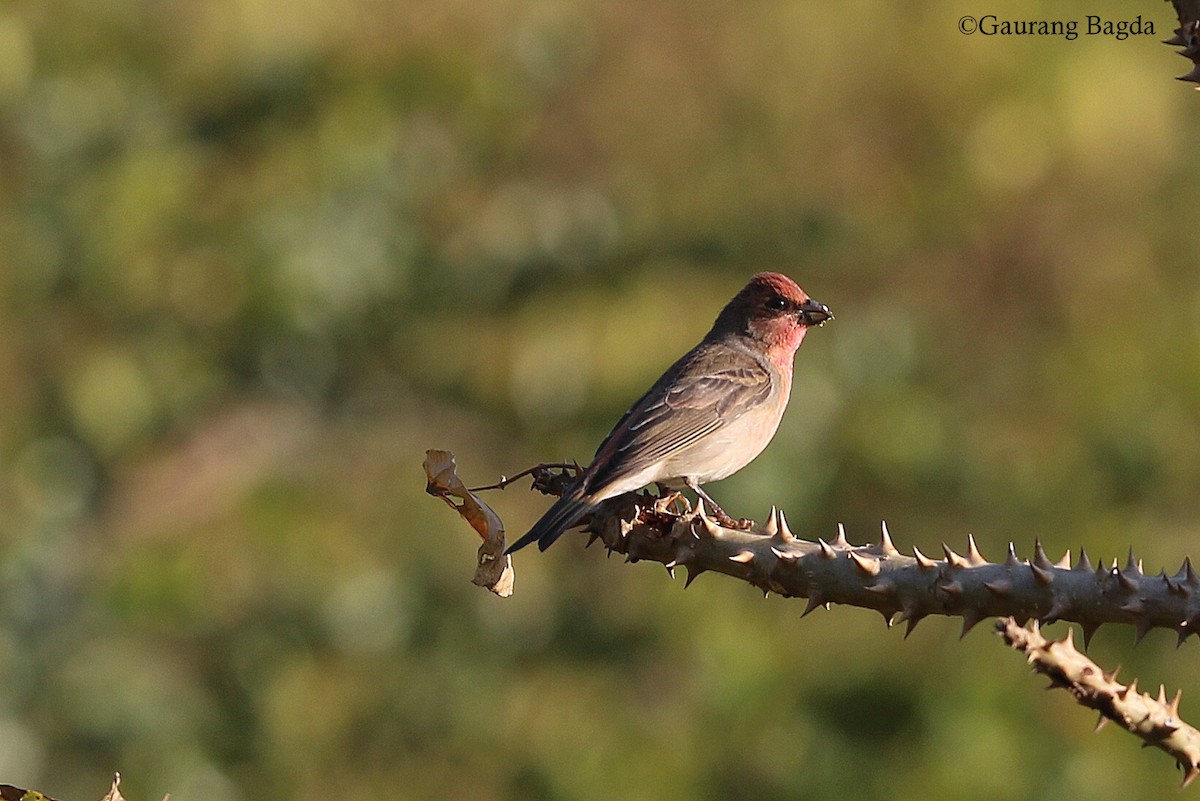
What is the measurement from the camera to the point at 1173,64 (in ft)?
31.9

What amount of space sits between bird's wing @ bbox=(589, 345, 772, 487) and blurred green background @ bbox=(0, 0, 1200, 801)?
2329 millimetres

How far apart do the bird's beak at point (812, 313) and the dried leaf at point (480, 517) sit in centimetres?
304

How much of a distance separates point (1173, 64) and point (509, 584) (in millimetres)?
7869

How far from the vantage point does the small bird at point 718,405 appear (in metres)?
5.07

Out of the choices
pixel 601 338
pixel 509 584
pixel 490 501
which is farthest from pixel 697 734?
pixel 509 584

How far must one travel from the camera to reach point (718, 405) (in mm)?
5520

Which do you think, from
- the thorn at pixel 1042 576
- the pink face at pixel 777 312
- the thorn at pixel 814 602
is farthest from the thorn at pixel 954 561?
the pink face at pixel 777 312

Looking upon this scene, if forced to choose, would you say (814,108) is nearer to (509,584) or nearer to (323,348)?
(323,348)

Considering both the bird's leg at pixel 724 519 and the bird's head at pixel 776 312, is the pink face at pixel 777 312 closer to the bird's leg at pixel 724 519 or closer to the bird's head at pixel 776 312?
the bird's head at pixel 776 312

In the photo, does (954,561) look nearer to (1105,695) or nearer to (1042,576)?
(1042,576)

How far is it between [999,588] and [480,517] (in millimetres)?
968

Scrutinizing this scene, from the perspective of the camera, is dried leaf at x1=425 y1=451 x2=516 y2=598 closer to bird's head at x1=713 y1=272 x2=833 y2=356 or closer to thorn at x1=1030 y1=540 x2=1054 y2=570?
thorn at x1=1030 y1=540 x2=1054 y2=570

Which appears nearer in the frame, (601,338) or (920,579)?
(920,579)

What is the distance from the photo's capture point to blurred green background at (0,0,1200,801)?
8.30 m
